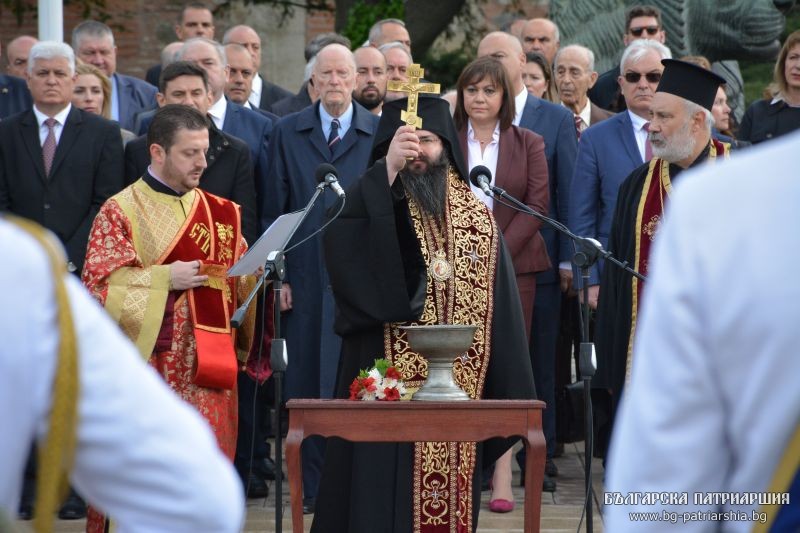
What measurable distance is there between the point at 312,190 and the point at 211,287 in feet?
5.26

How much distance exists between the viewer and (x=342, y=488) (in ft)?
22.1

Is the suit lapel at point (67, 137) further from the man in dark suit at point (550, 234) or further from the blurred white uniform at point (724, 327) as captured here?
the blurred white uniform at point (724, 327)

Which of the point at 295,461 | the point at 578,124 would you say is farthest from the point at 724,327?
the point at 578,124

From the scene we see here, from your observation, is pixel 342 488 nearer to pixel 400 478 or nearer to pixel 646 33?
pixel 400 478

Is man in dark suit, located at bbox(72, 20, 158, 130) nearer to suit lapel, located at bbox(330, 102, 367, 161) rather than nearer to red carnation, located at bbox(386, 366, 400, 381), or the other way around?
suit lapel, located at bbox(330, 102, 367, 161)

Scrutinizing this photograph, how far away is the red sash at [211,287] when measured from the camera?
6.98 metres

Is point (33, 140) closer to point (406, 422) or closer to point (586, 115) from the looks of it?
point (406, 422)

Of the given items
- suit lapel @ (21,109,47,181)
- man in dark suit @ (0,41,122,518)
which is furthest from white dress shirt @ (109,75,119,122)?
suit lapel @ (21,109,47,181)

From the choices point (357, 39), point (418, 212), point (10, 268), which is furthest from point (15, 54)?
point (10, 268)

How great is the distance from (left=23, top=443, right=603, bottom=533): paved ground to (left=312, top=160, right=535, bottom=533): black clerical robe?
0.89m

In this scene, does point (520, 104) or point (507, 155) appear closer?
point (507, 155)

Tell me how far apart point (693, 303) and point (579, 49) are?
8.00 m

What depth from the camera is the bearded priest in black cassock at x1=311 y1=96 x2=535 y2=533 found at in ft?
21.7

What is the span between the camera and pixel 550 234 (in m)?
8.80
